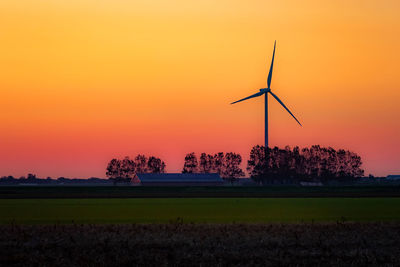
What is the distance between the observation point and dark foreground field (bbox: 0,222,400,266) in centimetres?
2544

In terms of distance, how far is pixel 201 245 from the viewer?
93.4 feet

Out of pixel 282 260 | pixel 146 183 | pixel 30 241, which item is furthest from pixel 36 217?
pixel 146 183

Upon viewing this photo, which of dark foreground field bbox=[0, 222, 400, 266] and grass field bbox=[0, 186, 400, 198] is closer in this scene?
dark foreground field bbox=[0, 222, 400, 266]

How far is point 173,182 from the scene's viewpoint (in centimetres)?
19988

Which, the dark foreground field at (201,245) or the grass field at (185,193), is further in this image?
the grass field at (185,193)

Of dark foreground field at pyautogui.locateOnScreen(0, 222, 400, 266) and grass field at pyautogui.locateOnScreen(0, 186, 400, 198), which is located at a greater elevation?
grass field at pyautogui.locateOnScreen(0, 186, 400, 198)

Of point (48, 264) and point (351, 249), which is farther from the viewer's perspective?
point (351, 249)

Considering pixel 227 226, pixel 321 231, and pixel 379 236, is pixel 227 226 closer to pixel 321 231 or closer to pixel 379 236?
pixel 321 231

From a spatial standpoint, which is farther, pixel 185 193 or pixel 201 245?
pixel 185 193

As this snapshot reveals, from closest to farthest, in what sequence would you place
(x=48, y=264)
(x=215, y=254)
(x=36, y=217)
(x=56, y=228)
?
(x=48, y=264) < (x=215, y=254) < (x=56, y=228) < (x=36, y=217)

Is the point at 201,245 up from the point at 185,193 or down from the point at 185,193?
down

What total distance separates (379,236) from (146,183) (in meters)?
171

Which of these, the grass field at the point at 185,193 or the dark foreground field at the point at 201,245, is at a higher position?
the grass field at the point at 185,193

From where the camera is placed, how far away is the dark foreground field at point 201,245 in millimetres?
25438
